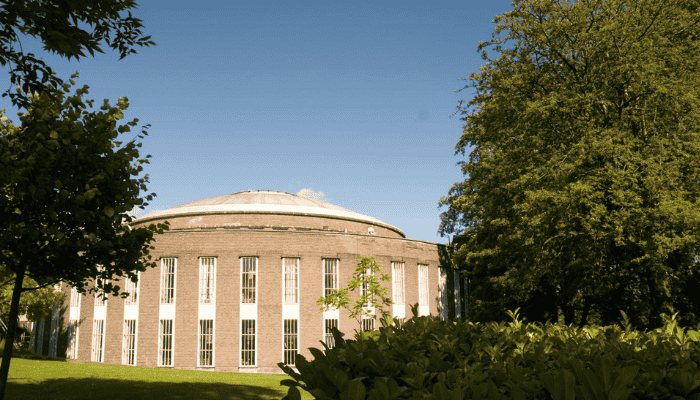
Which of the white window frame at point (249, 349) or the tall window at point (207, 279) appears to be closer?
the white window frame at point (249, 349)

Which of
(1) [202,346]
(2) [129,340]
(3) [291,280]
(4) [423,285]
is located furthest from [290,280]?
(2) [129,340]

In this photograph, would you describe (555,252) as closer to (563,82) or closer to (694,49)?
(563,82)

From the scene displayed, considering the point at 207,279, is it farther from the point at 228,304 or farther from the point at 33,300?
the point at 33,300

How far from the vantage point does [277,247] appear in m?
34.6

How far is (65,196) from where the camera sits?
35.3 ft

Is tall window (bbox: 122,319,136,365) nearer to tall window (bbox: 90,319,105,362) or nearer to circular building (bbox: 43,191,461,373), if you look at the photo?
circular building (bbox: 43,191,461,373)

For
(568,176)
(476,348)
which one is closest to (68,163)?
(476,348)

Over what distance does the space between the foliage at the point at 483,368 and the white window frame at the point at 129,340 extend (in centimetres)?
3401

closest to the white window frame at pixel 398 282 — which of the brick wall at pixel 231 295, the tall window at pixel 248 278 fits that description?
the brick wall at pixel 231 295

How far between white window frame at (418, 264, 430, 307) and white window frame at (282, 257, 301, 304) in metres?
10.5

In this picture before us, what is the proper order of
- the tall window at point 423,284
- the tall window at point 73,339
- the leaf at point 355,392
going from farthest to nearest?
the tall window at point 423,284 → the tall window at point 73,339 → the leaf at point 355,392

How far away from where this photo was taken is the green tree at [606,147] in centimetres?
1734

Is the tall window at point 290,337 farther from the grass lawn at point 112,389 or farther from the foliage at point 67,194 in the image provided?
the foliage at point 67,194

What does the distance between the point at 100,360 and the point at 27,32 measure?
31994 millimetres
